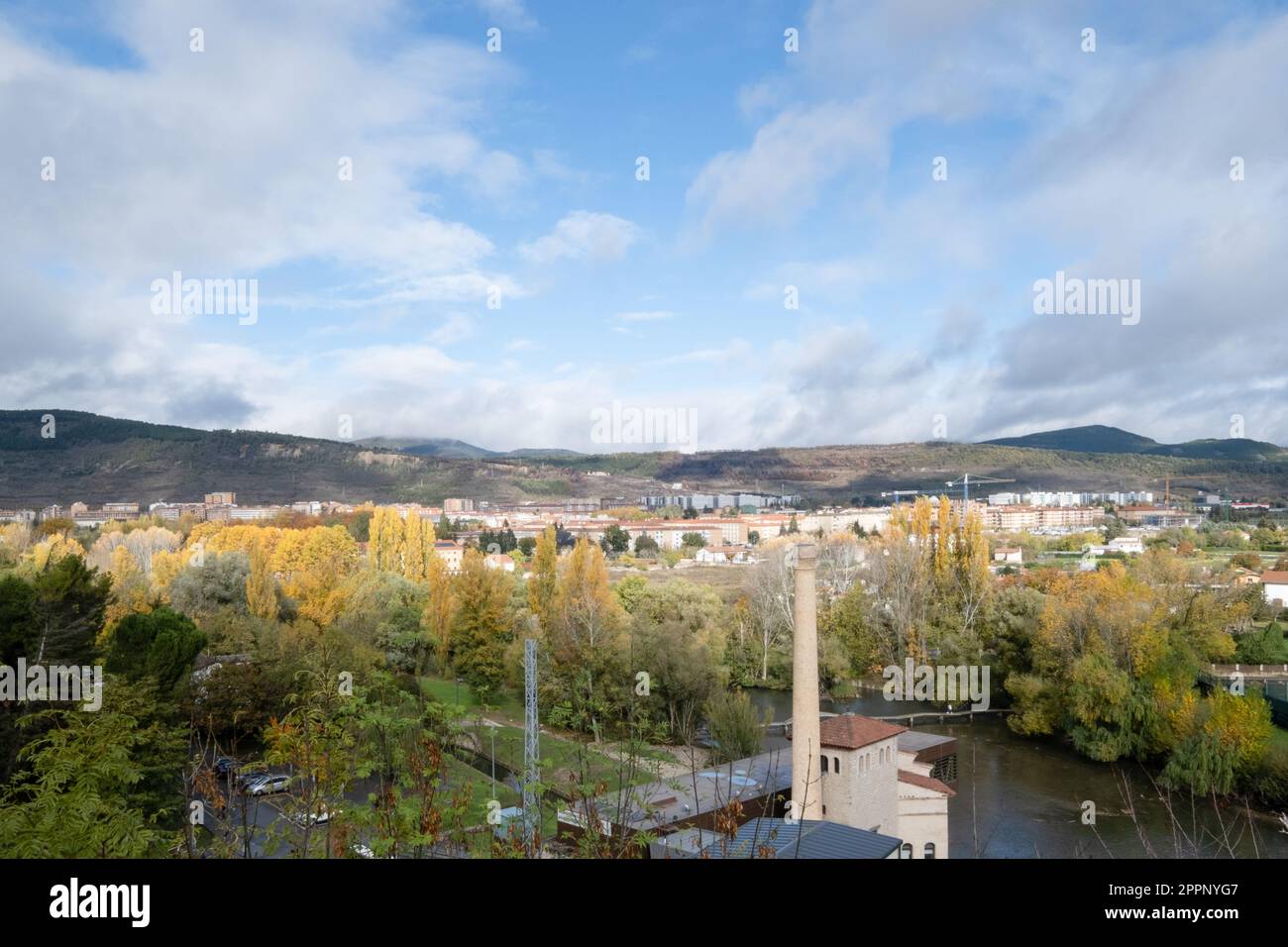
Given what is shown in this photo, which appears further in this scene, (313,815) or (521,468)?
(521,468)

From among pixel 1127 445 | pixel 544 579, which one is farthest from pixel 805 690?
pixel 1127 445

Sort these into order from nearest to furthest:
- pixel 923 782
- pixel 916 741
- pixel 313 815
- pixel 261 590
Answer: pixel 313 815, pixel 923 782, pixel 916 741, pixel 261 590

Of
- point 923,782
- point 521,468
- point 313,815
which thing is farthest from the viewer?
point 521,468

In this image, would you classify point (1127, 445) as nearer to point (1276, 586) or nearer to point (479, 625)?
point (1276, 586)

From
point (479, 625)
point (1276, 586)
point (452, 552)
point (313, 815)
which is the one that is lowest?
point (479, 625)

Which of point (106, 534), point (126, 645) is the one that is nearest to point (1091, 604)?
point (126, 645)

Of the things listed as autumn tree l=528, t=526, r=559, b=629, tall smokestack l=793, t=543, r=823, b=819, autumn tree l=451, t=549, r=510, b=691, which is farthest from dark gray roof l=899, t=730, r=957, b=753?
autumn tree l=451, t=549, r=510, b=691

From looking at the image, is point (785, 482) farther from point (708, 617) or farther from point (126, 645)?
point (126, 645)

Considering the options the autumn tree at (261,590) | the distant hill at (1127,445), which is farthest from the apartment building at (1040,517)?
the autumn tree at (261,590)
